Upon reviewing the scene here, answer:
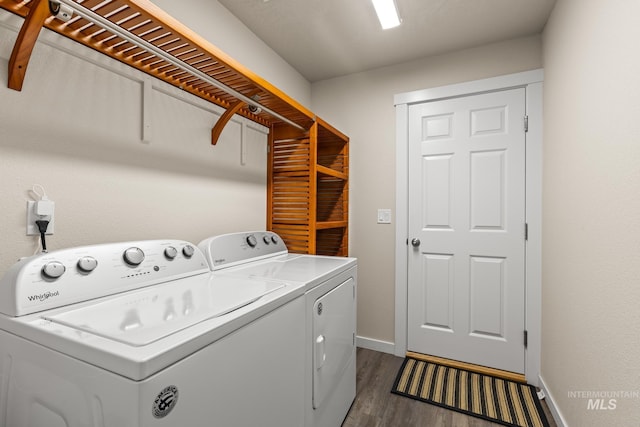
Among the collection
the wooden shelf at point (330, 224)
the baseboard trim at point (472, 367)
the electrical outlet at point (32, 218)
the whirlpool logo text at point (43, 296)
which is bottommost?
the baseboard trim at point (472, 367)

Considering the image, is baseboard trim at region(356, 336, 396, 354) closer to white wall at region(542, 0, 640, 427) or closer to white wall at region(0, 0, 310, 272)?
white wall at region(542, 0, 640, 427)

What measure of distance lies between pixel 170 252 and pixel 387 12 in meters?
1.67

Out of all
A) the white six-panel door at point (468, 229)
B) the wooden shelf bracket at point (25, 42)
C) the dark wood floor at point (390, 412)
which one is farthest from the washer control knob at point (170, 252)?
the white six-panel door at point (468, 229)

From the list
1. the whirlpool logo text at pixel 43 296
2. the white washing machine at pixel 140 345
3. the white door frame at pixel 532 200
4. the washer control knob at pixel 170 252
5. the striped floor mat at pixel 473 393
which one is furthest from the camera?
the white door frame at pixel 532 200

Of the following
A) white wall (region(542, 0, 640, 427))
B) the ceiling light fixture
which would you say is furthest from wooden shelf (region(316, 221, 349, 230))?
white wall (region(542, 0, 640, 427))

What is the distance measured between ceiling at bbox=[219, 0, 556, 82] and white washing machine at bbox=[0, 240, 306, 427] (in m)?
1.64

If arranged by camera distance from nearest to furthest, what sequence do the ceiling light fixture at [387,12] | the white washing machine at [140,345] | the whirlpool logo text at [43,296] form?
the white washing machine at [140,345], the whirlpool logo text at [43,296], the ceiling light fixture at [387,12]

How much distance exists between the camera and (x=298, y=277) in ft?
4.23

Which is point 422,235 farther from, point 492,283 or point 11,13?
point 11,13

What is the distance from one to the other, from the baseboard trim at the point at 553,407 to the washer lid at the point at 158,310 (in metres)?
1.72

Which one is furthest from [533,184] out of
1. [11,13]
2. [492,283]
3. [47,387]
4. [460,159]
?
[11,13]

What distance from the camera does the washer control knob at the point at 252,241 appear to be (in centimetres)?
172

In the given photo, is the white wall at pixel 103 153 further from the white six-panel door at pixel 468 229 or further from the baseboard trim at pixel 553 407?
the baseboard trim at pixel 553 407

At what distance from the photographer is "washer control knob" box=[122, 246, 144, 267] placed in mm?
1056
